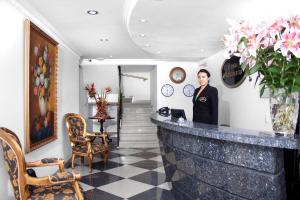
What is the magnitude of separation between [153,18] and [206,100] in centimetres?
132

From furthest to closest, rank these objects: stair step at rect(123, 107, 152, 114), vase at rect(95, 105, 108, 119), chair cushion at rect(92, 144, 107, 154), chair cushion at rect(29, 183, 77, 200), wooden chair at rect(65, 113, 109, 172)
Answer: stair step at rect(123, 107, 152, 114) < vase at rect(95, 105, 108, 119) < chair cushion at rect(92, 144, 107, 154) < wooden chair at rect(65, 113, 109, 172) < chair cushion at rect(29, 183, 77, 200)

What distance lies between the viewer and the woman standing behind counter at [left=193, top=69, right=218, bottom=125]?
2.99 meters

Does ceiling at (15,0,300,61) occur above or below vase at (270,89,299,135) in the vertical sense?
above

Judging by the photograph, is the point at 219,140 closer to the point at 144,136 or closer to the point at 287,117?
the point at 287,117

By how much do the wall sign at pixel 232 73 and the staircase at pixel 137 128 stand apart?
289cm

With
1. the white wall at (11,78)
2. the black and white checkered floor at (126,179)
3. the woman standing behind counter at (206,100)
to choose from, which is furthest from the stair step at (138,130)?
the woman standing behind counter at (206,100)

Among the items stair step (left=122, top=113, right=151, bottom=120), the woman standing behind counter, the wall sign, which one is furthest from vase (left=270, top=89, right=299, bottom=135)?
stair step (left=122, top=113, right=151, bottom=120)

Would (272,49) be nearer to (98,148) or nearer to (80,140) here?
(80,140)

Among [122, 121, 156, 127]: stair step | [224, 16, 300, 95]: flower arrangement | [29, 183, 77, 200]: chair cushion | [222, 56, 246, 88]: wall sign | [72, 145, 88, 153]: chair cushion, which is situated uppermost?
[222, 56, 246, 88]: wall sign

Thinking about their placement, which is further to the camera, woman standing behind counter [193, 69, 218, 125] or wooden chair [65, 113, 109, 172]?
wooden chair [65, 113, 109, 172]

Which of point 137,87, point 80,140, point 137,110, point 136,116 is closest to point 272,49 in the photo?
point 80,140

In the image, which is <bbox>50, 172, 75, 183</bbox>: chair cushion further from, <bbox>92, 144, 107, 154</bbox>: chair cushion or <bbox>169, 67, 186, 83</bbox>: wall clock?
<bbox>169, 67, 186, 83</bbox>: wall clock

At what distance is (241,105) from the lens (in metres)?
4.64

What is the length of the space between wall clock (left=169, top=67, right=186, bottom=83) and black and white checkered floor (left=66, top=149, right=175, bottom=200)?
244cm
